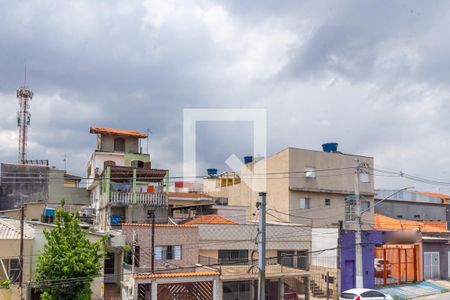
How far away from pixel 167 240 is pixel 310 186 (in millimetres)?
18709

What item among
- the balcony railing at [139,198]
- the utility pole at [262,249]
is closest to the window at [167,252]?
the balcony railing at [139,198]

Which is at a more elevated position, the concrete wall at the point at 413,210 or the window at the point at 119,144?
the window at the point at 119,144

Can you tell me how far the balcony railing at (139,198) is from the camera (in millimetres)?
32781

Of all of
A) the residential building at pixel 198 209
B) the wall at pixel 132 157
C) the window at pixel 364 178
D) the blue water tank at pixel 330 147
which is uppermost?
the blue water tank at pixel 330 147

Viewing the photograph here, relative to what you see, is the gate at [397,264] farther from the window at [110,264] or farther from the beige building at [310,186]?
the window at [110,264]

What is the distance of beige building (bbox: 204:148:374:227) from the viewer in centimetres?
4247

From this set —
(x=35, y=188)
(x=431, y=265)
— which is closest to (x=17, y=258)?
(x=35, y=188)

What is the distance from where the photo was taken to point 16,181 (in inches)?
1758

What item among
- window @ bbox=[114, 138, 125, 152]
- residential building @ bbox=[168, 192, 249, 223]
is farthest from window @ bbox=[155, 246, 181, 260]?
window @ bbox=[114, 138, 125, 152]

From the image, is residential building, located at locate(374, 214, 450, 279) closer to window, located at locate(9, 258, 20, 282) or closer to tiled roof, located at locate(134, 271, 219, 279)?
tiled roof, located at locate(134, 271, 219, 279)

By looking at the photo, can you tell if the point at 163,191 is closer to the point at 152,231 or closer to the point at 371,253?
the point at 152,231

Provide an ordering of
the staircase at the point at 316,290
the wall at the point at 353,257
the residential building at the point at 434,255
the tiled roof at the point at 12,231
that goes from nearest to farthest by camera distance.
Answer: the tiled roof at the point at 12,231 < the staircase at the point at 316,290 < the wall at the point at 353,257 < the residential building at the point at 434,255

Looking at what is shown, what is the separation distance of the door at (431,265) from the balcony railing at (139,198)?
67.1ft

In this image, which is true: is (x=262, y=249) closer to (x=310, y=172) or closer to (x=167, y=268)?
(x=167, y=268)
